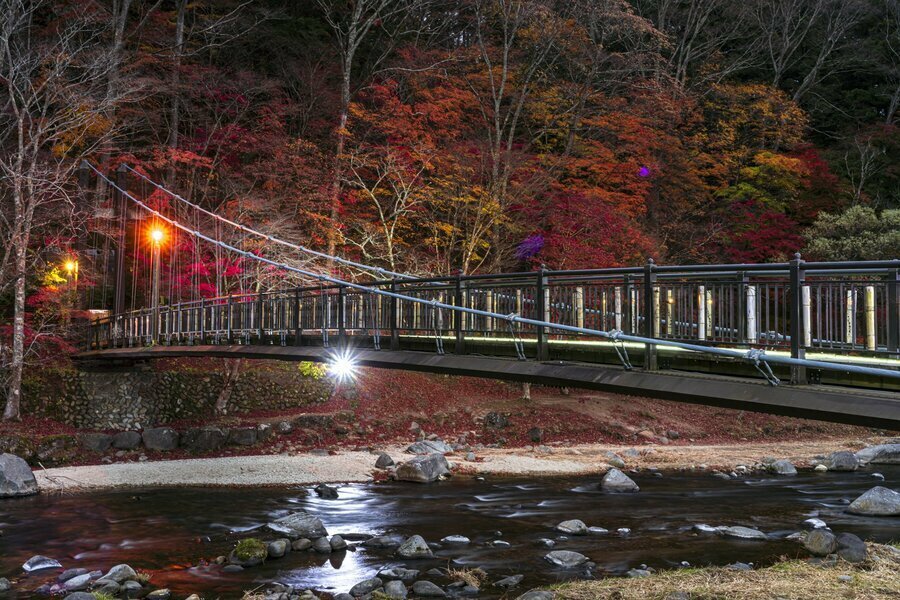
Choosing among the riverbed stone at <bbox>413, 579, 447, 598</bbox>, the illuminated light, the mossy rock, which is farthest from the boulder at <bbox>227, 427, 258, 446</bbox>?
the riverbed stone at <bbox>413, 579, 447, 598</bbox>

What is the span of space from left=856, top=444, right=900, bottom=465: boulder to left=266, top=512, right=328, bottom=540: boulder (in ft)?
41.3

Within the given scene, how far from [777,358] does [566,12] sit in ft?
68.8

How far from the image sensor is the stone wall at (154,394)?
65.0 feet

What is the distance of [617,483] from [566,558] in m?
5.43

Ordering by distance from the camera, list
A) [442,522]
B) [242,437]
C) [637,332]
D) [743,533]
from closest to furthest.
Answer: [637,332] < [743,533] < [442,522] < [242,437]

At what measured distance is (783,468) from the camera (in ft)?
56.2

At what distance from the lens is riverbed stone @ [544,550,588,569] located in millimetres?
9781

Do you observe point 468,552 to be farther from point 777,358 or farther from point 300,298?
point 300,298

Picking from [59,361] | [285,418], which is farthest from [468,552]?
[59,361]

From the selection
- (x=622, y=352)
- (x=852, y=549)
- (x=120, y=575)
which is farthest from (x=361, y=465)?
(x=852, y=549)

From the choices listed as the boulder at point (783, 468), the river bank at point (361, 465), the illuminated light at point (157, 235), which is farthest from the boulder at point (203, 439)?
the boulder at point (783, 468)

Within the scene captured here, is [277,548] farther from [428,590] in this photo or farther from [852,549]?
[852,549]

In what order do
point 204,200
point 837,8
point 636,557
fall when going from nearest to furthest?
point 636,557 → point 204,200 → point 837,8

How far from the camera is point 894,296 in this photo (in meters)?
7.08
